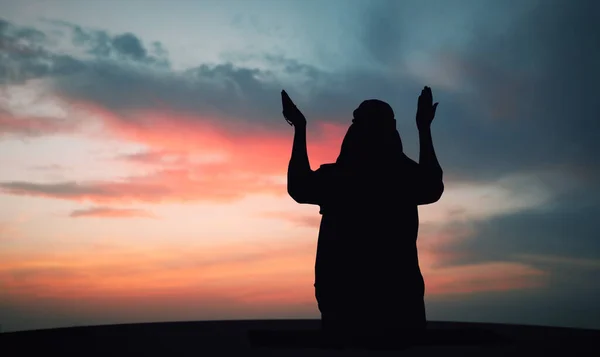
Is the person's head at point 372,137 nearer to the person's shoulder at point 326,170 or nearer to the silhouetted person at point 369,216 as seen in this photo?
the silhouetted person at point 369,216

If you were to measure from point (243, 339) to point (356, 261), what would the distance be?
2.80 m

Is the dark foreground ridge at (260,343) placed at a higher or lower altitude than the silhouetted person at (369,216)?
lower

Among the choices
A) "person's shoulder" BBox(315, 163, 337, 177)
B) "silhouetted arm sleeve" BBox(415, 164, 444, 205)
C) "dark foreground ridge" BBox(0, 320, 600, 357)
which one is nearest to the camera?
"dark foreground ridge" BBox(0, 320, 600, 357)

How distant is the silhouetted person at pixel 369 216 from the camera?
10.4 meters

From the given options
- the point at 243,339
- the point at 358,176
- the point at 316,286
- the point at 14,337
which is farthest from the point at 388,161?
the point at 14,337

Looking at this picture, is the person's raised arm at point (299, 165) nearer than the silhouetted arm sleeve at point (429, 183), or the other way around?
the person's raised arm at point (299, 165)

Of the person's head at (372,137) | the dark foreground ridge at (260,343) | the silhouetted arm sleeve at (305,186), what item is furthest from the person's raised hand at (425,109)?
the dark foreground ridge at (260,343)

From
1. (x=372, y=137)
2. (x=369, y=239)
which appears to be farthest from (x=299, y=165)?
(x=369, y=239)

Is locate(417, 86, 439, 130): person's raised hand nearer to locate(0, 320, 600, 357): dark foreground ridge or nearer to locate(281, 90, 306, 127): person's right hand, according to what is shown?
locate(281, 90, 306, 127): person's right hand

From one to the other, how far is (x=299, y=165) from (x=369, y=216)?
4.53 feet

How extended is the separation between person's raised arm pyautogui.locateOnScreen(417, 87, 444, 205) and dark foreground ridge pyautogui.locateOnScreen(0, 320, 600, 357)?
224 centimetres

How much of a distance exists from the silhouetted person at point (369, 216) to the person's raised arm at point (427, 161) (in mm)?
16

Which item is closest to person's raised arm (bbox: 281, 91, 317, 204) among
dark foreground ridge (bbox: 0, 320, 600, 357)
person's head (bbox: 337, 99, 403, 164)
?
person's head (bbox: 337, 99, 403, 164)

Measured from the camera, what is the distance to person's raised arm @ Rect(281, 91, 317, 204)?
411 inches
